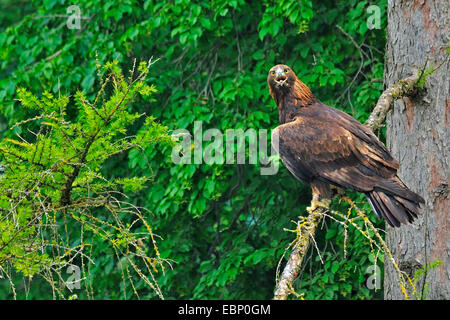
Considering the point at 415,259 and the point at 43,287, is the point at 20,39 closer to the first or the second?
the point at 43,287

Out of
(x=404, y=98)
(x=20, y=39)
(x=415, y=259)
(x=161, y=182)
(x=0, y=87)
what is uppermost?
(x=20, y=39)

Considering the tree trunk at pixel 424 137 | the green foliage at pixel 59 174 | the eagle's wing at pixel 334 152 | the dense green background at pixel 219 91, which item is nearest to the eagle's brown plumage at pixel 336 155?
the eagle's wing at pixel 334 152

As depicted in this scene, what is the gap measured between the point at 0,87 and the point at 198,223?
2.56 meters

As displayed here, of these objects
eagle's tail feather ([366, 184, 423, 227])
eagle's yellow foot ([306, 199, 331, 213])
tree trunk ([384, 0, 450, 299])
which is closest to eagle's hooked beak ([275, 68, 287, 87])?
tree trunk ([384, 0, 450, 299])

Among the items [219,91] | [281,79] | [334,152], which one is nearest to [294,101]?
[281,79]

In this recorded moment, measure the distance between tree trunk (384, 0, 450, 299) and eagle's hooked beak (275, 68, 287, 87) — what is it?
0.80 meters

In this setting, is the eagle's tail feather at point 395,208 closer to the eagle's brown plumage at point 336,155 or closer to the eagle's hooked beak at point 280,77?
the eagle's brown plumage at point 336,155

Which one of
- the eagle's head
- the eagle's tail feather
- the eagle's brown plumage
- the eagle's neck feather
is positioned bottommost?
the eagle's tail feather

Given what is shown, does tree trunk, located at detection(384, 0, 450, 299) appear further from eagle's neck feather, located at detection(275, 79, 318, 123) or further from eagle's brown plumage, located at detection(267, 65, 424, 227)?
eagle's neck feather, located at detection(275, 79, 318, 123)

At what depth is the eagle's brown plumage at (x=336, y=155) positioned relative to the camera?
4.22 metres

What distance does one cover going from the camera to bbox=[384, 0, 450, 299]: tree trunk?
14.6 ft

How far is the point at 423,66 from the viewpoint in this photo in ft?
15.1

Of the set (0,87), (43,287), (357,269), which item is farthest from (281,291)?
(43,287)

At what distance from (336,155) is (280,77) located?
0.87 meters
